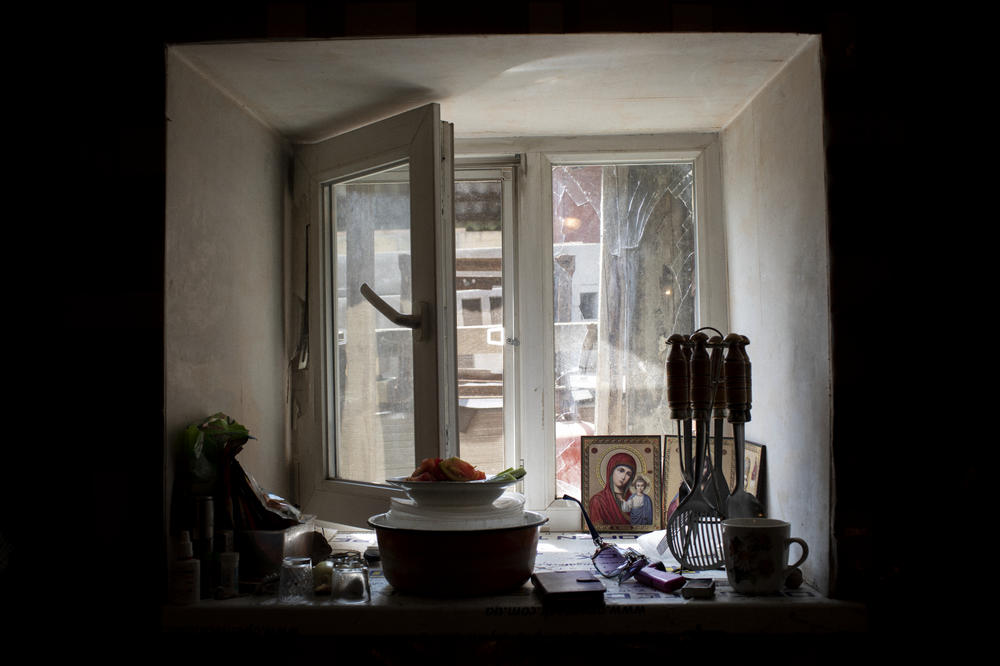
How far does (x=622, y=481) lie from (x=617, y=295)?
46cm

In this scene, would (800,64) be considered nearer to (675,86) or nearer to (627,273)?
(675,86)

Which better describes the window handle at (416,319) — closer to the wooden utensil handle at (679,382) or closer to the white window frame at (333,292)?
the white window frame at (333,292)

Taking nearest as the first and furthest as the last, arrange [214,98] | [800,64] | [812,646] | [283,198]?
[812,646] → [800,64] → [214,98] → [283,198]

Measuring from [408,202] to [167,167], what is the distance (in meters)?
0.51

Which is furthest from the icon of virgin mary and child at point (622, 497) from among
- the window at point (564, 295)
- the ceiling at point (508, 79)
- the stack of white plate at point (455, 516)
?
the ceiling at point (508, 79)

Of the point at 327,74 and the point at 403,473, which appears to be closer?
the point at 327,74

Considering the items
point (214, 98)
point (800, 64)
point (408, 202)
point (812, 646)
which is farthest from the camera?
point (408, 202)

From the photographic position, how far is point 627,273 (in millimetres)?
1922

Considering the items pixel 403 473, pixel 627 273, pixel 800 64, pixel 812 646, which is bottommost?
pixel 812 646

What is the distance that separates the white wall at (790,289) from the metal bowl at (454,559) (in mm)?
518

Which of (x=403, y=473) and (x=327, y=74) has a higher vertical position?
(x=327, y=74)

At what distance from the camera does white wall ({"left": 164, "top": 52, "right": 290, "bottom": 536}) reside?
4.47ft

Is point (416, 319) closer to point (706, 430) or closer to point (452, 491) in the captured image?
point (452, 491)

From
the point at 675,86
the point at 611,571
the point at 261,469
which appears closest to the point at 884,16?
the point at 675,86
